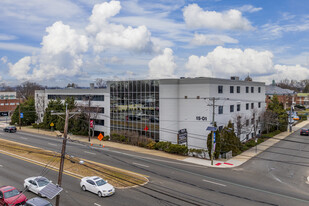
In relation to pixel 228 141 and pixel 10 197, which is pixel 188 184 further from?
pixel 10 197

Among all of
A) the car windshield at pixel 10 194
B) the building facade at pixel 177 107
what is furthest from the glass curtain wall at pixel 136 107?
the car windshield at pixel 10 194

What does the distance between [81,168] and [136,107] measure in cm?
1870

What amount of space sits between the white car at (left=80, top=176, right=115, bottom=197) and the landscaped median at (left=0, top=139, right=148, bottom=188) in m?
2.21

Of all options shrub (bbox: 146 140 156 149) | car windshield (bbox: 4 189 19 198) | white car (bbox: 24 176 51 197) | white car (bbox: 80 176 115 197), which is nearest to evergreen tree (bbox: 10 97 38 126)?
shrub (bbox: 146 140 156 149)

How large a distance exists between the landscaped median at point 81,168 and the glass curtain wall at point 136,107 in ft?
45.9

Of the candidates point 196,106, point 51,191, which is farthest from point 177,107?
point 51,191

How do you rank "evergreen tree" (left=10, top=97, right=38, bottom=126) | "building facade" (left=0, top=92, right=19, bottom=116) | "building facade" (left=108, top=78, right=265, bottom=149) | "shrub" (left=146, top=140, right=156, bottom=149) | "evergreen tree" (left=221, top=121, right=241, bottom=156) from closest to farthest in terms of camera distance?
"evergreen tree" (left=221, top=121, right=241, bottom=156)
"building facade" (left=108, top=78, right=265, bottom=149)
"shrub" (left=146, top=140, right=156, bottom=149)
"evergreen tree" (left=10, top=97, right=38, bottom=126)
"building facade" (left=0, top=92, right=19, bottom=116)

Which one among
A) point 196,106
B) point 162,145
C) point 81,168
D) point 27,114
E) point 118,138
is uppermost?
point 196,106

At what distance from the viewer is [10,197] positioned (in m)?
18.8

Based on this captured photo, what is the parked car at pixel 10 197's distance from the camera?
60.4 ft

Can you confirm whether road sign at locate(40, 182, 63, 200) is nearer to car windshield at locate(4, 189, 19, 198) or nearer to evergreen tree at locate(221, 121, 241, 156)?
car windshield at locate(4, 189, 19, 198)

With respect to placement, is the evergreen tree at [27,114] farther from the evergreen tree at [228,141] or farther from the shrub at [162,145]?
the evergreen tree at [228,141]

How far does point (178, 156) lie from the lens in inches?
1455

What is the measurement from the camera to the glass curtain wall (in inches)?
1700
